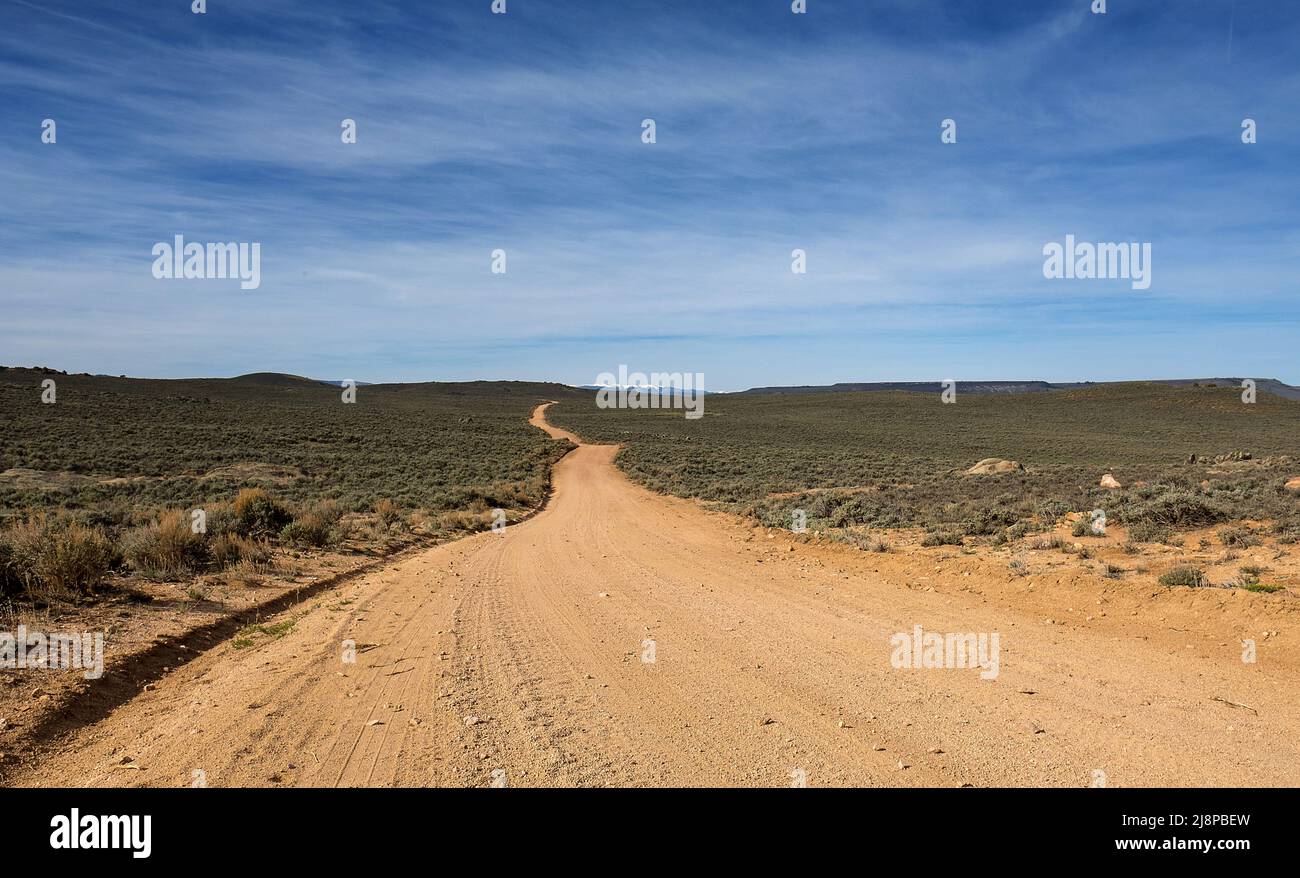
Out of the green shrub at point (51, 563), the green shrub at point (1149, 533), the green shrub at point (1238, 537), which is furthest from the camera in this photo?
the green shrub at point (1149, 533)

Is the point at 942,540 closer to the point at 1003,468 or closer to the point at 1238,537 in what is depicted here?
the point at 1238,537

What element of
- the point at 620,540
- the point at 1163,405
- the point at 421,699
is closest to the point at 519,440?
the point at 620,540

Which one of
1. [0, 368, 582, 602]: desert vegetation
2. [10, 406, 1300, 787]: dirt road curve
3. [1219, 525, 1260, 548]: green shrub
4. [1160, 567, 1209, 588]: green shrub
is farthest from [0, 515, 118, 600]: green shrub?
[1219, 525, 1260, 548]: green shrub

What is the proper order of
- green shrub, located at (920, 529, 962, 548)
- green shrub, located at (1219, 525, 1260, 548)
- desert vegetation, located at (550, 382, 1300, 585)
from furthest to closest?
1. desert vegetation, located at (550, 382, 1300, 585)
2. green shrub, located at (920, 529, 962, 548)
3. green shrub, located at (1219, 525, 1260, 548)

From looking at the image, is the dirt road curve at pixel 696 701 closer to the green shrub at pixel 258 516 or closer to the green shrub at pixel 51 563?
the green shrub at pixel 51 563

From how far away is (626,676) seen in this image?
593 cm

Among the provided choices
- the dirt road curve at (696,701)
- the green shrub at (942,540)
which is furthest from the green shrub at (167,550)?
the green shrub at (942,540)

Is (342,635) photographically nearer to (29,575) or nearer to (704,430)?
(29,575)

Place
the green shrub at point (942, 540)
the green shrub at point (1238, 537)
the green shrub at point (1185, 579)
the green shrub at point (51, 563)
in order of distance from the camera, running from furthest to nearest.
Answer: the green shrub at point (942, 540) → the green shrub at point (1238, 537) → the green shrub at point (1185, 579) → the green shrub at point (51, 563)

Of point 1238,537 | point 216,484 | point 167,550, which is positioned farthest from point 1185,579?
point 216,484

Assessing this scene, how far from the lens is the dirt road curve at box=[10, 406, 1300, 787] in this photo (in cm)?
416

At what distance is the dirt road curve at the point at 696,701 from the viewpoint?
416 cm

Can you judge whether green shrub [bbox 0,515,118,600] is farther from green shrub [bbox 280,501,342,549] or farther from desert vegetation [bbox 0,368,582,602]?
green shrub [bbox 280,501,342,549]
